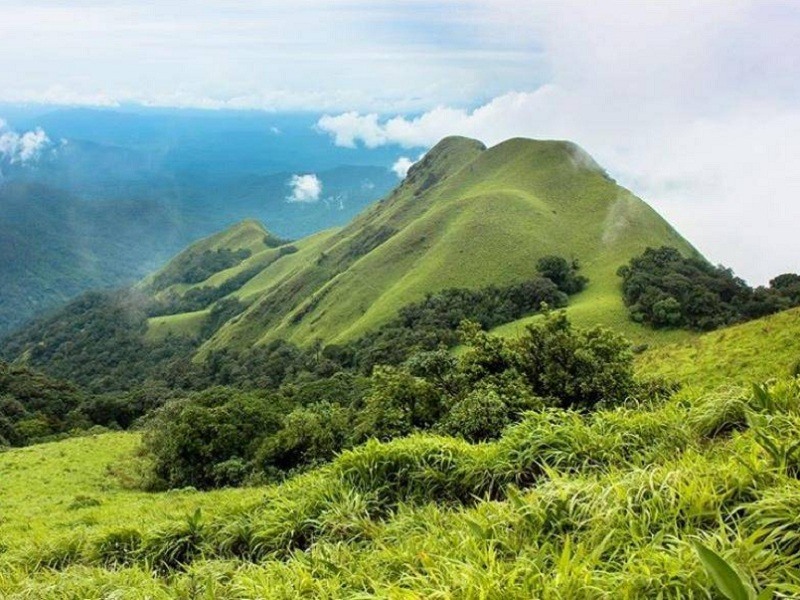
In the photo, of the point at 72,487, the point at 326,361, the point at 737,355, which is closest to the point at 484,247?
the point at 326,361

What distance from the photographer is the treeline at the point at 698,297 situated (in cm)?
8194

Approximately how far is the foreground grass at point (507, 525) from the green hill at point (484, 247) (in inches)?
3376

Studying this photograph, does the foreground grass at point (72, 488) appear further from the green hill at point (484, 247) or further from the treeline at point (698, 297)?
the treeline at point (698, 297)

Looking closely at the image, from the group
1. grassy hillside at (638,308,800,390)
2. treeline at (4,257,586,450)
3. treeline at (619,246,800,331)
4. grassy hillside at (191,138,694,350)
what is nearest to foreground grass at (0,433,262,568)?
treeline at (4,257,586,450)

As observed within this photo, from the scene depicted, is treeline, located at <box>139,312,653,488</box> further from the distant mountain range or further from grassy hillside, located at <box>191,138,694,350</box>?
grassy hillside, located at <box>191,138,694,350</box>

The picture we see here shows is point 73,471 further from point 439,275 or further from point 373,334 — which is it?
point 439,275

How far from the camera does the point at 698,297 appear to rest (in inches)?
3430

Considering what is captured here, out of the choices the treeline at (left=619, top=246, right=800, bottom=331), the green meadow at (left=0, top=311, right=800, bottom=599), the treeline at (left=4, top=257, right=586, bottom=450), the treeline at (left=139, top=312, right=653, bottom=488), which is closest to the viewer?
the green meadow at (left=0, top=311, right=800, bottom=599)

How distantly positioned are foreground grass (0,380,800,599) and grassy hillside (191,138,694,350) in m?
86.5

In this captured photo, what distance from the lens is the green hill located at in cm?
12606

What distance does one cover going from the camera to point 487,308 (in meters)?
113

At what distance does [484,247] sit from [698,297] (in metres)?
55.2

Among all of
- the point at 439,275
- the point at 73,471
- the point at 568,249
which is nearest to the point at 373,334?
the point at 439,275

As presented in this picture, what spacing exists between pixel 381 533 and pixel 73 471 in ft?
141
